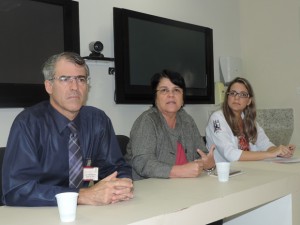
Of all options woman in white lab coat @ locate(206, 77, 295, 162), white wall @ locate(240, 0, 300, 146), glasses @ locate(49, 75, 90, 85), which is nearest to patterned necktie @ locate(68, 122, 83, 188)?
glasses @ locate(49, 75, 90, 85)

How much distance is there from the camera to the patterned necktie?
163 cm

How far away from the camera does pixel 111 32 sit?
3.15 meters

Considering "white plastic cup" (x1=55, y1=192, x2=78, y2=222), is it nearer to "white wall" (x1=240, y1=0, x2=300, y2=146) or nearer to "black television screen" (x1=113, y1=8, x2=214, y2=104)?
"black television screen" (x1=113, y1=8, x2=214, y2=104)

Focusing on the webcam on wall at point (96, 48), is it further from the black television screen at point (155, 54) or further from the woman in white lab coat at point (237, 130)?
the woman in white lab coat at point (237, 130)

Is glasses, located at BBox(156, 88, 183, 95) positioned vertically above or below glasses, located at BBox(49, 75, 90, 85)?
below

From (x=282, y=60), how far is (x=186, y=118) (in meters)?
2.30

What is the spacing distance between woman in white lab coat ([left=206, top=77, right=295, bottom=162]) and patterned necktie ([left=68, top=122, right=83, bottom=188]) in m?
1.18

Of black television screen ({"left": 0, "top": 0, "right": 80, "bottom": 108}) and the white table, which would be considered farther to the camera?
black television screen ({"left": 0, "top": 0, "right": 80, "bottom": 108})

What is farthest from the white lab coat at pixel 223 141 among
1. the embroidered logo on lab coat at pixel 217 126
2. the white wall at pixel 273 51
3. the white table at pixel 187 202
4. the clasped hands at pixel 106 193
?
the white wall at pixel 273 51

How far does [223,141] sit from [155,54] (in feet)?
3.82

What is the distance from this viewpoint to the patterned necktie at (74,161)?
163cm

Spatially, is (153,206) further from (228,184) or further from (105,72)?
(105,72)

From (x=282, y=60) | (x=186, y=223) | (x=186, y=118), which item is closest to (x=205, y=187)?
(x=186, y=223)

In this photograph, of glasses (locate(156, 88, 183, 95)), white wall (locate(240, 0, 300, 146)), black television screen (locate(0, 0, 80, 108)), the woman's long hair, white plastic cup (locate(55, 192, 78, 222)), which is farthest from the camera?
→ white wall (locate(240, 0, 300, 146))
